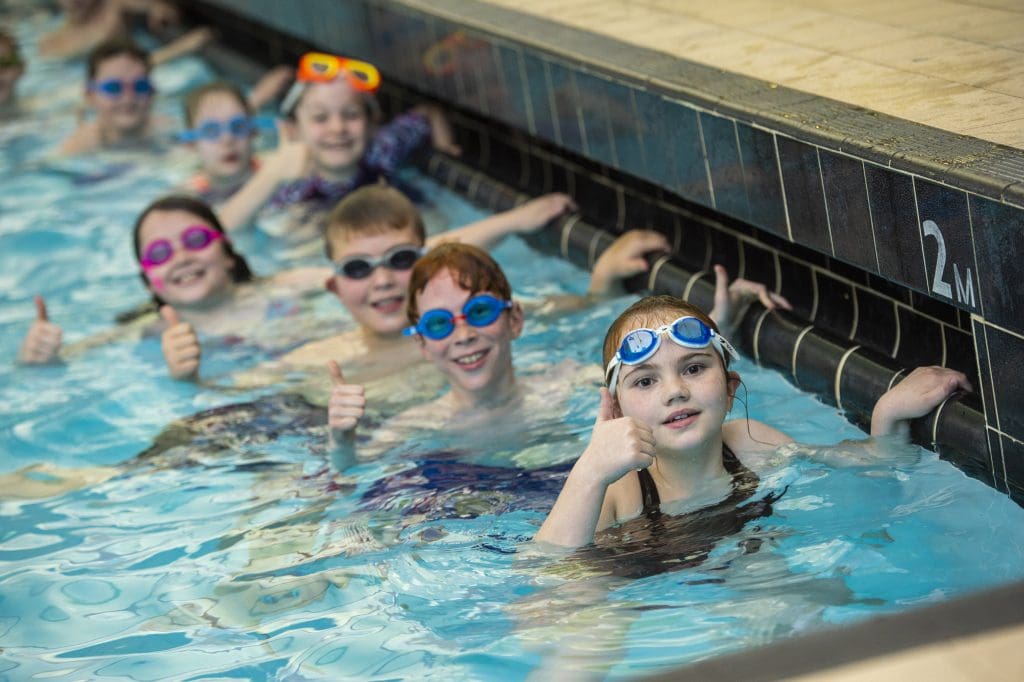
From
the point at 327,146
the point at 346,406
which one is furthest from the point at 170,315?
the point at 327,146

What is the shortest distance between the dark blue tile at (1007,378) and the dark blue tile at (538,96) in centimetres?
264

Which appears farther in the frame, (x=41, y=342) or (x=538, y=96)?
(x=538, y=96)

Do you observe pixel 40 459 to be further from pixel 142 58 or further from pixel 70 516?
pixel 142 58

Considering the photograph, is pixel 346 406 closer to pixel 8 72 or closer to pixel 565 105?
pixel 565 105

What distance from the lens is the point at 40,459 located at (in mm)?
4793

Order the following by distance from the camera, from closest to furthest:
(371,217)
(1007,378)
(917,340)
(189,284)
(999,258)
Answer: (999,258) → (1007,378) → (917,340) → (371,217) → (189,284)

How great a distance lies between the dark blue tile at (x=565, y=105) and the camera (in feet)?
17.2

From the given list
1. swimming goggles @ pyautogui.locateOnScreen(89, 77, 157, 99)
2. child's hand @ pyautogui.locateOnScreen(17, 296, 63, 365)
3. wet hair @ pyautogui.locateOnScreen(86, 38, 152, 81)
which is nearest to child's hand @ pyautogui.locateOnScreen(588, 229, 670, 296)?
child's hand @ pyautogui.locateOnScreen(17, 296, 63, 365)

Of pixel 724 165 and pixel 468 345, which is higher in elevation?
pixel 724 165

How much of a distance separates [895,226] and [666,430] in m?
0.81

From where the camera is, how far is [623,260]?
16.5 feet

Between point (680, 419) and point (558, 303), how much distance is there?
207cm

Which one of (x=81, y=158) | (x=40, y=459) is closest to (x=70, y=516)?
(x=40, y=459)

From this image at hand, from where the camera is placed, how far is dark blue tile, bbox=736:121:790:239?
13.1 ft
